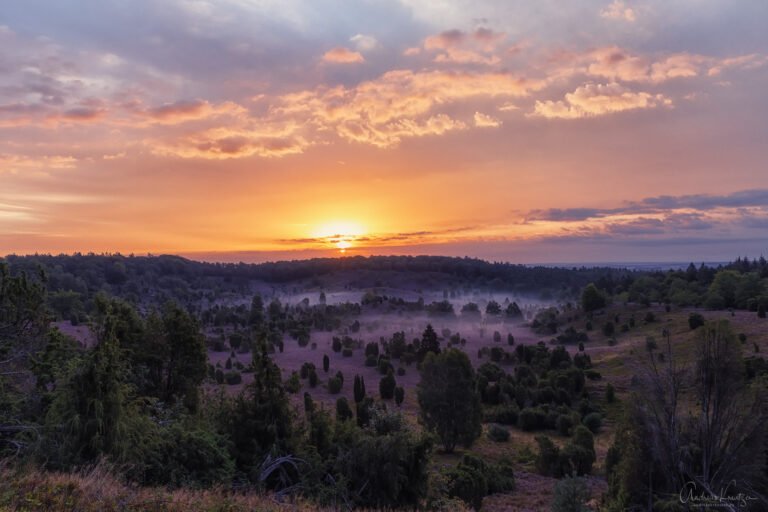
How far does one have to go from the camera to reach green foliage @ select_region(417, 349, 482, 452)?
38.2 m

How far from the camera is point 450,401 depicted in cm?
3888

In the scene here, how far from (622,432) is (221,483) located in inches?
778

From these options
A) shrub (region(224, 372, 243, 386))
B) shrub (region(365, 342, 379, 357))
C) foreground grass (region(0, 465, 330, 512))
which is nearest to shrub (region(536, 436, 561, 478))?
foreground grass (region(0, 465, 330, 512))

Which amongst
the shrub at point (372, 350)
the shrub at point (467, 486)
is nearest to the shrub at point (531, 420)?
the shrub at point (467, 486)

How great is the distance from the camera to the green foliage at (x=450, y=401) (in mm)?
38241

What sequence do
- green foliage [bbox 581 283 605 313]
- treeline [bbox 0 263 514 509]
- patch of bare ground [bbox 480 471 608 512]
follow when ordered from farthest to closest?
green foliage [bbox 581 283 605 313]
patch of bare ground [bbox 480 471 608 512]
treeline [bbox 0 263 514 509]

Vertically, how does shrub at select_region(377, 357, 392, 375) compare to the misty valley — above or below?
below

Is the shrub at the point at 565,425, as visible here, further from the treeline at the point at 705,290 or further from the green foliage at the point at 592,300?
the green foliage at the point at 592,300

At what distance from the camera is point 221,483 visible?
12.9m

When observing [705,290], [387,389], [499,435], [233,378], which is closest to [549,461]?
[499,435]

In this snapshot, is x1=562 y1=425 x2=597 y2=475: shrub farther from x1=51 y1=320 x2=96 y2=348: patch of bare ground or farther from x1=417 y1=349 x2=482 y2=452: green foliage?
x1=51 y1=320 x2=96 y2=348: patch of bare ground

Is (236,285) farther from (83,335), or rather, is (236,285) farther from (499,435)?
(83,335)

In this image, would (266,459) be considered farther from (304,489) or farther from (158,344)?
(158,344)

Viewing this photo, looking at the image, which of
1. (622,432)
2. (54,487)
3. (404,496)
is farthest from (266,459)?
(622,432)
